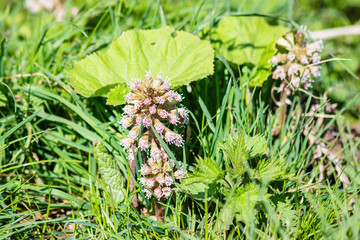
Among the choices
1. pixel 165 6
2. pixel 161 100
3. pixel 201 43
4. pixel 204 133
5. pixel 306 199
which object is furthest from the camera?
pixel 165 6

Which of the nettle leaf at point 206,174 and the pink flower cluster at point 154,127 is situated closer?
the nettle leaf at point 206,174

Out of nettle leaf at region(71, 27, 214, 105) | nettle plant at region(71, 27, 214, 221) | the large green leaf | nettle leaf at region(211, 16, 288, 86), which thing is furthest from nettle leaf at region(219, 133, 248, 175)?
the large green leaf

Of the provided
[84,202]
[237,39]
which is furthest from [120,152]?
[237,39]

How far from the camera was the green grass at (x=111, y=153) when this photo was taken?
2021 millimetres

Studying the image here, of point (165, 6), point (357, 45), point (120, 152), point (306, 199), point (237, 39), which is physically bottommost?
point (306, 199)

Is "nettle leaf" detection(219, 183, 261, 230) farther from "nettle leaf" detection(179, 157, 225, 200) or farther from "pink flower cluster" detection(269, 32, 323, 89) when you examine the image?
"pink flower cluster" detection(269, 32, 323, 89)

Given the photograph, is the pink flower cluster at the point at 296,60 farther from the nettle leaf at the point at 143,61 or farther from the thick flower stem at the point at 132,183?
the thick flower stem at the point at 132,183

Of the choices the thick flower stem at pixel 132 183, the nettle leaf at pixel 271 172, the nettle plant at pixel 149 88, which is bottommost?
the thick flower stem at pixel 132 183

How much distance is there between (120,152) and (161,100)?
56cm

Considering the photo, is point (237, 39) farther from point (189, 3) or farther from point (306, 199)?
point (306, 199)

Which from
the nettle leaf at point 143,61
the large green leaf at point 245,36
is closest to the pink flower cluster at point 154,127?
the nettle leaf at point 143,61

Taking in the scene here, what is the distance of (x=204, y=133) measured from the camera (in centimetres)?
255

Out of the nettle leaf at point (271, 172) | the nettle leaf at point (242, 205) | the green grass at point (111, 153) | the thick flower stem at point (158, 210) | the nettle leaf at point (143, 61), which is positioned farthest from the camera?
the nettle leaf at point (143, 61)

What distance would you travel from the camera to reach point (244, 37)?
10.7 feet
